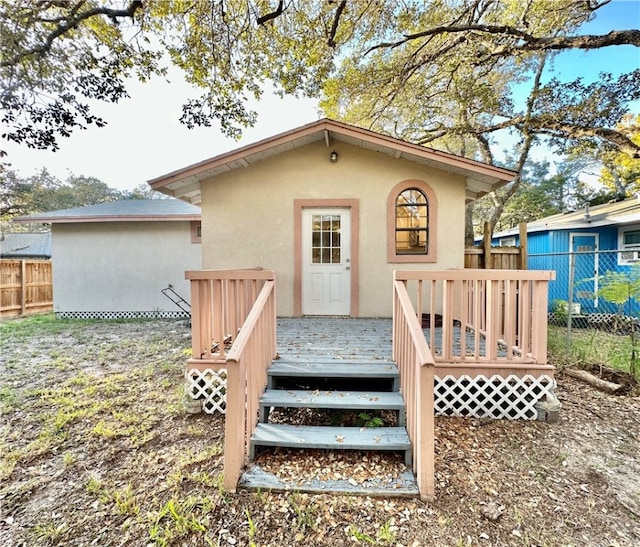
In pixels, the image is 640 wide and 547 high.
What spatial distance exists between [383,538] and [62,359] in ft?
18.9

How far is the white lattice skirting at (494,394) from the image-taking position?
9.92 ft

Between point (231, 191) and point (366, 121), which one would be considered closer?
point (231, 191)

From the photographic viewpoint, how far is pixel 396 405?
2.63 metres

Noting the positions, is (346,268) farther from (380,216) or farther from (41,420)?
(41,420)

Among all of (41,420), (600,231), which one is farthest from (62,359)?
(600,231)

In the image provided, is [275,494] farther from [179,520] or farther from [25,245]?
[25,245]

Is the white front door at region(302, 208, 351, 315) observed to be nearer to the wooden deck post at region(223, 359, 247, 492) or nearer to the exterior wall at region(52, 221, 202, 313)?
the wooden deck post at region(223, 359, 247, 492)

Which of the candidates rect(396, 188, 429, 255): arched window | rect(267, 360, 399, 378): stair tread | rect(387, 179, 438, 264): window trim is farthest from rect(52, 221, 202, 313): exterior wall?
rect(267, 360, 399, 378): stair tread

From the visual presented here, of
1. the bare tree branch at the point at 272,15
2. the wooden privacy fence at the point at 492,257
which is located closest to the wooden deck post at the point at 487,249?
the wooden privacy fence at the point at 492,257

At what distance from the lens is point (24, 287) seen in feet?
32.7

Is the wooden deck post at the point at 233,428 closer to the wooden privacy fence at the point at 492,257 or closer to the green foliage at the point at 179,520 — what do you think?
the green foliage at the point at 179,520

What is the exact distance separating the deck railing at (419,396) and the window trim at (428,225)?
2.68 meters

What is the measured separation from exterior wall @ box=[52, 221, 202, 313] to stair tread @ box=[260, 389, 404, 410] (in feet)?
22.1

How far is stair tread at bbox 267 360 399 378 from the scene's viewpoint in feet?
9.78
